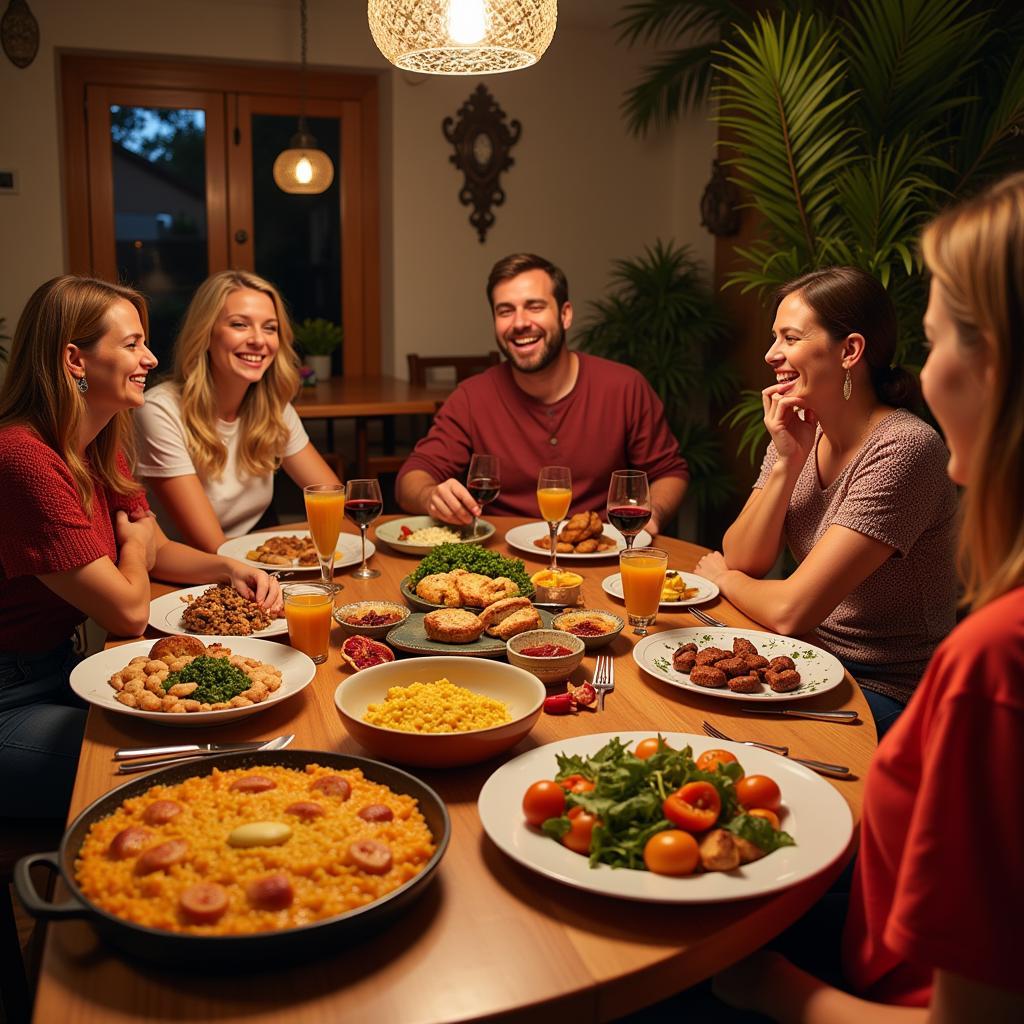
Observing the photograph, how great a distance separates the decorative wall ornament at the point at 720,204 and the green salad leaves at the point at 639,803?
4626 mm

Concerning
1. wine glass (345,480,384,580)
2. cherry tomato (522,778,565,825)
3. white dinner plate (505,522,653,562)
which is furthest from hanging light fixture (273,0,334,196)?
cherry tomato (522,778,565,825)

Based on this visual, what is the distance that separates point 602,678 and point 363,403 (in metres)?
3.43

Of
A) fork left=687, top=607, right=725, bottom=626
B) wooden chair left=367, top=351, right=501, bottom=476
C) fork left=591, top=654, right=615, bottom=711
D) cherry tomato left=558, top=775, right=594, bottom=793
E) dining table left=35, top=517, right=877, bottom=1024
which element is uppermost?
wooden chair left=367, top=351, right=501, bottom=476

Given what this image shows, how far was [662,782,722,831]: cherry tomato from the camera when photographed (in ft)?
3.55

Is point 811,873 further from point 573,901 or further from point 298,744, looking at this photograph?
point 298,744

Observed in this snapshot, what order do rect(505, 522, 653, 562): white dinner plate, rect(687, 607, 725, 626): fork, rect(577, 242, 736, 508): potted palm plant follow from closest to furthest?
rect(687, 607, 725, 626): fork, rect(505, 522, 653, 562): white dinner plate, rect(577, 242, 736, 508): potted palm plant

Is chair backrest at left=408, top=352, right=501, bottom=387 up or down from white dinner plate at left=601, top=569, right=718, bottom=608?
up

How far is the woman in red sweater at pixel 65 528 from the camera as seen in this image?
1.77 meters

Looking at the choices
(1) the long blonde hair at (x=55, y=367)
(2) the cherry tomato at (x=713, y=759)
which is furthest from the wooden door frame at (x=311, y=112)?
(2) the cherry tomato at (x=713, y=759)

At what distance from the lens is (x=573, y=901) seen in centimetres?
105

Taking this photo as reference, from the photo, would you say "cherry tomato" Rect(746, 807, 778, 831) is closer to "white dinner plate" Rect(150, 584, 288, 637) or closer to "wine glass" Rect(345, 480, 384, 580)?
"white dinner plate" Rect(150, 584, 288, 637)

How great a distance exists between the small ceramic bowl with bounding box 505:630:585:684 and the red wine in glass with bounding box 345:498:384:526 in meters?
0.61

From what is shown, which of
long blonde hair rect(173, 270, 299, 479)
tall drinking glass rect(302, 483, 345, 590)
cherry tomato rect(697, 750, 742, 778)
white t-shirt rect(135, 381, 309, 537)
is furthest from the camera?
long blonde hair rect(173, 270, 299, 479)

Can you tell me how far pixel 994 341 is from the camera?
89cm
